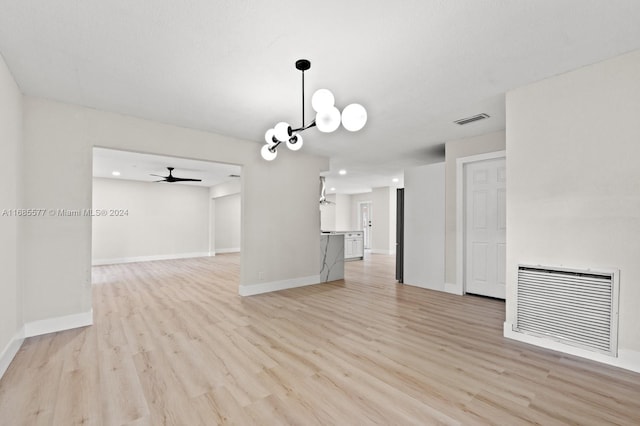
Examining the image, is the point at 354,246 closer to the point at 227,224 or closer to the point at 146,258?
the point at 227,224

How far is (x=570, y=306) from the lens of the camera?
8.84ft

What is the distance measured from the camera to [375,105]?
139 inches

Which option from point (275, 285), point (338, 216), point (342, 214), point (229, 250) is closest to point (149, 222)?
point (229, 250)

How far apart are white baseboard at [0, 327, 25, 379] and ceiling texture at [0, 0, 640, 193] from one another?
2.50 metres

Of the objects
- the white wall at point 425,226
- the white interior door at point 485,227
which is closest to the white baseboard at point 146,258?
the white wall at point 425,226

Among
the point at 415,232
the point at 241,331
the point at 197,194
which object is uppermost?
the point at 197,194

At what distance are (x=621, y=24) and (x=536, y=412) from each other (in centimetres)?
275

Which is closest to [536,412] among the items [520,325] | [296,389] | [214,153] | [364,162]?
[520,325]

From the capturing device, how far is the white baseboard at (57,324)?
3.19m

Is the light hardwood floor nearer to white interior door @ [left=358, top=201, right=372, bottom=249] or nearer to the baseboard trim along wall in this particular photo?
the baseboard trim along wall

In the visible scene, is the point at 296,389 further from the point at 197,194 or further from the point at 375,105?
the point at 197,194

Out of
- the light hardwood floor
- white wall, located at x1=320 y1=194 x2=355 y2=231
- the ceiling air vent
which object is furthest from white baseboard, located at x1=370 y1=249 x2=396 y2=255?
the ceiling air vent

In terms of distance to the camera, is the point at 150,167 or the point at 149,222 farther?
the point at 149,222

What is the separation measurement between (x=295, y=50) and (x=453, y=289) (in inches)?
177
